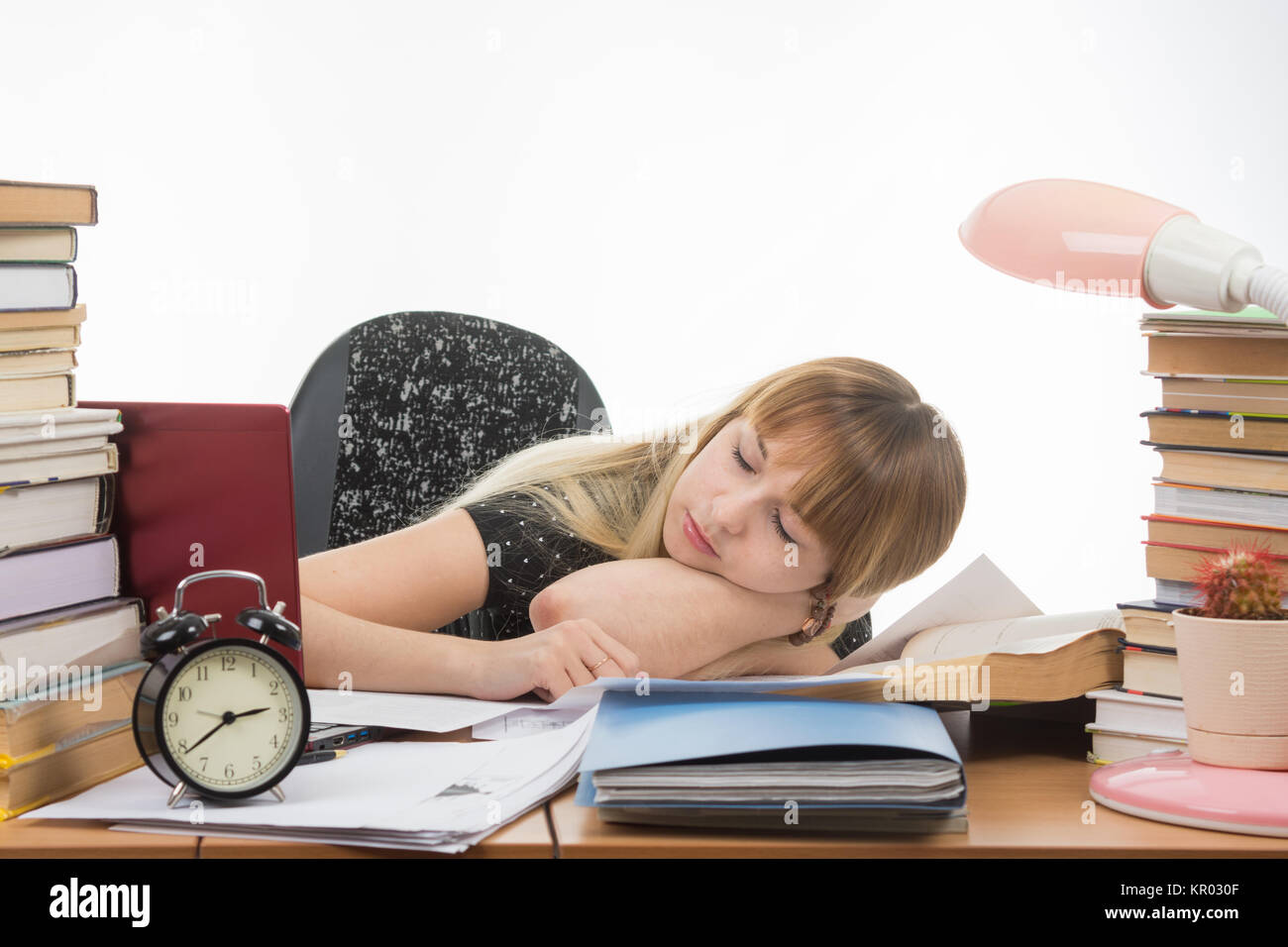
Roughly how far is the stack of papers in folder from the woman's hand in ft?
1.06

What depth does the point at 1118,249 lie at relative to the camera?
777 mm

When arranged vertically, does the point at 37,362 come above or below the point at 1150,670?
above

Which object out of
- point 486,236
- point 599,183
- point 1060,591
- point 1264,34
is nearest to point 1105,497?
point 1060,591

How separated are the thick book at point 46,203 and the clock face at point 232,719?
33 cm

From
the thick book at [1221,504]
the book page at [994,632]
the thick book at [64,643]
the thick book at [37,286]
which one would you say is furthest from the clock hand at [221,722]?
the thick book at [1221,504]

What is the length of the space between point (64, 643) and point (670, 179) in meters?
2.26

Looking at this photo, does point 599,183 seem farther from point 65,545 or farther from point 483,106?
point 65,545

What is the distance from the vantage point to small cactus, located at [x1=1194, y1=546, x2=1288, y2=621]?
28.3 inches

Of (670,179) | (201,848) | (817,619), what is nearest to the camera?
(201,848)

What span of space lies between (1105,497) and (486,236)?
5.55 feet

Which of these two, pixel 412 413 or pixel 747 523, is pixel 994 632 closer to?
pixel 747 523

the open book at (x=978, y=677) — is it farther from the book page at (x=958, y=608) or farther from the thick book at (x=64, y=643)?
the thick book at (x=64, y=643)

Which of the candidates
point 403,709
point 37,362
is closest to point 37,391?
point 37,362

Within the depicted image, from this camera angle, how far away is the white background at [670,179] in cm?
268
